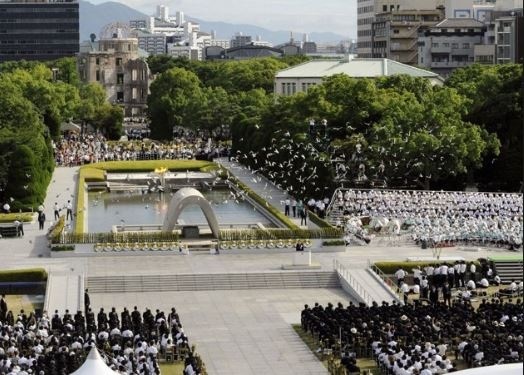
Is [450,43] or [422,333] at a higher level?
[450,43]

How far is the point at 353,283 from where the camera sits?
46.0 m

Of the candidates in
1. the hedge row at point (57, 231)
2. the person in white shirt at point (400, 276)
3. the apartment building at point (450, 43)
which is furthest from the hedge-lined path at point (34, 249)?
the apartment building at point (450, 43)

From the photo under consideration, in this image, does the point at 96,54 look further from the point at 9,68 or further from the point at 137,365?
the point at 137,365

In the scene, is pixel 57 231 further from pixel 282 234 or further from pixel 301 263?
pixel 301 263

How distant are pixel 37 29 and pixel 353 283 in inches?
6005

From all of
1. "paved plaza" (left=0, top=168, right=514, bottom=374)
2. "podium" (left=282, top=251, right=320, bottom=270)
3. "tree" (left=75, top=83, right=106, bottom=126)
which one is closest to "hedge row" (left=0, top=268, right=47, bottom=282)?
"paved plaza" (left=0, top=168, right=514, bottom=374)

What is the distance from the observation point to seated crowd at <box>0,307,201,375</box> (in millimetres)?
33000

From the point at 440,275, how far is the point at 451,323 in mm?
8542

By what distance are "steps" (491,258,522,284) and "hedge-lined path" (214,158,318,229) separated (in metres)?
11.9

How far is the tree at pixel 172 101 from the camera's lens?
118125mm

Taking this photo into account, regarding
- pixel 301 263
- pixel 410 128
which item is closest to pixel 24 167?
pixel 410 128

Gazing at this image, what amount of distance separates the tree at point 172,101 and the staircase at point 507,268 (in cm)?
6976

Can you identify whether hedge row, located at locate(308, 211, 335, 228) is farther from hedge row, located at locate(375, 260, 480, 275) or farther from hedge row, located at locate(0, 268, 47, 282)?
hedge row, located at locate(0, 268, 47, 282)

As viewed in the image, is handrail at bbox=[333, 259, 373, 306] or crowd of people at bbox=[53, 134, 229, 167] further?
crowd of people at bbox=[53, 134, 229, 167]
